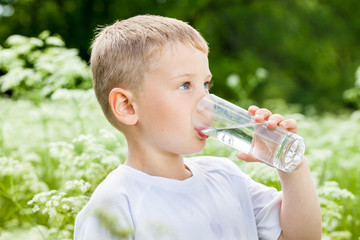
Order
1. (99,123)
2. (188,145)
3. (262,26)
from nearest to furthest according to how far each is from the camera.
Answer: (188,145)
(99,123)
(262,26)

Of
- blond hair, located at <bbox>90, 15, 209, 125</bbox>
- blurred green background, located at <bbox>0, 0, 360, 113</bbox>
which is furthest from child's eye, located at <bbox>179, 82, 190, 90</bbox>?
blurred green background, located at <bbox>0, 0, 360, 113</bbox>

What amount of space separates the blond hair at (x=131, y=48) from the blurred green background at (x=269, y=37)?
13.5 m

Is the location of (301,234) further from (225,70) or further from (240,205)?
(225,70)

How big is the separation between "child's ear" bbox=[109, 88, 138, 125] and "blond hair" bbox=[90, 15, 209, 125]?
3 centimetres

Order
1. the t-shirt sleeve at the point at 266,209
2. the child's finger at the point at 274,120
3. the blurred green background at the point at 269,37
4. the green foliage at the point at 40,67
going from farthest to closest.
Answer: the blurred green background at the point at 269,37, the green foliage at the point at 40,67, the t-shirt sleeve at the point at 266,209, the child's finger at the point at 274,120

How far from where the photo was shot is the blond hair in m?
1.85

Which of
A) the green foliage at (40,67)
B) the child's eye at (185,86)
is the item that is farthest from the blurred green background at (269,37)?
the child's eye at (185,86)

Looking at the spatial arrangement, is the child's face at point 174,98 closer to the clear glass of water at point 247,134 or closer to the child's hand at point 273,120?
the clear glass of water at point 247,134

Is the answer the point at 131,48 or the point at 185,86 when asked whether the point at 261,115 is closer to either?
the point at 185,86

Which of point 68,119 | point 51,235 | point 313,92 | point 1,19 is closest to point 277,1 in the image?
point 313,92

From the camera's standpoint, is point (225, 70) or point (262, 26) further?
point (262, 26)

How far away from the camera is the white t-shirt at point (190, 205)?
170 cm

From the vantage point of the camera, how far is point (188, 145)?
5.89 feet

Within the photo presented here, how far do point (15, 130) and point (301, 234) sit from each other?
3.01m
